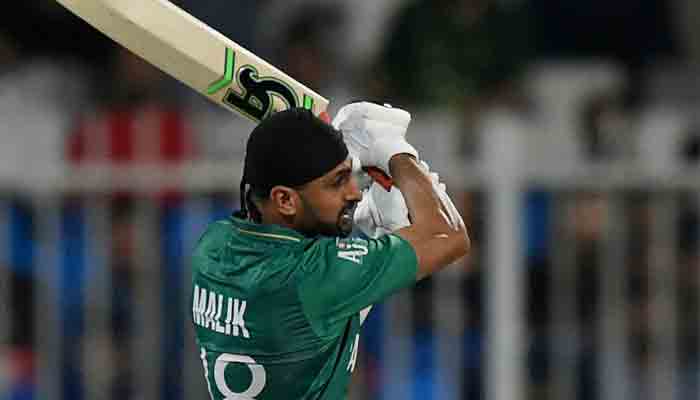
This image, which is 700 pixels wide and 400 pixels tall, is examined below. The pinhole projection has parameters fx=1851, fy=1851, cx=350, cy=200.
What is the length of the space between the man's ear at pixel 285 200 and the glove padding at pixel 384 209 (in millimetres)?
315

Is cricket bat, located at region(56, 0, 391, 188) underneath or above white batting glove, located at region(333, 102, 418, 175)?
above

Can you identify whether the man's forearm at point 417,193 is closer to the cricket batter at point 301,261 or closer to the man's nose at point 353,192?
the cricket batter at point 301,261

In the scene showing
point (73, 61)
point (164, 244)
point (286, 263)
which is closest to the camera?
point (286, 263)

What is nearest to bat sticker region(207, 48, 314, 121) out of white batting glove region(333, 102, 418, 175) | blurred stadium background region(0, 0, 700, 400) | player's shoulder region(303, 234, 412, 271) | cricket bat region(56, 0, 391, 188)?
cricket bat region(56, 0, 391, 188)

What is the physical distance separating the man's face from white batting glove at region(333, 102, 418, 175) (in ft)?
0.49

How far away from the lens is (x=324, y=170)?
15.1 ft

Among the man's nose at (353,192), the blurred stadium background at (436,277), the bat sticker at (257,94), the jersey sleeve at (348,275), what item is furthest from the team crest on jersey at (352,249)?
the blurred stadium background at (436,277)

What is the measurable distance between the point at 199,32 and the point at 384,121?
0.55m

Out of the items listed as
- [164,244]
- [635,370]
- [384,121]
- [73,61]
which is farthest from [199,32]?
[73,61]

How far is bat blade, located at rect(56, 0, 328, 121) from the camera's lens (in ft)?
15.8

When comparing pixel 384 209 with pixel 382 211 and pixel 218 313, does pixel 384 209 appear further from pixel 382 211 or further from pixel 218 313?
pixel 218 313

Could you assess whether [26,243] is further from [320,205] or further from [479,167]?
[320,205]

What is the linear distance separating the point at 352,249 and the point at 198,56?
710mm

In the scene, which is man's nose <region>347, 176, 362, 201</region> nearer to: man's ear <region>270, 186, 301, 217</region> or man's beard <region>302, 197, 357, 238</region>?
man's beard <region>302, 197, 357, 238</region>
